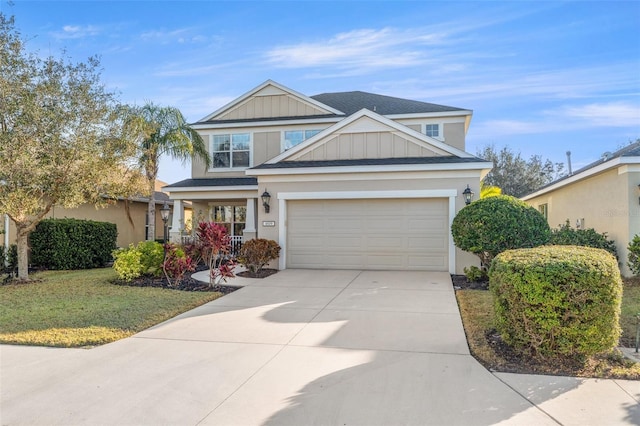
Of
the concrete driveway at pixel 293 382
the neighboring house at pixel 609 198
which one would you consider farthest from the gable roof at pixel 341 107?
the concrete driveway at pixel 293 382

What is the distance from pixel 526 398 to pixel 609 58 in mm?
11361

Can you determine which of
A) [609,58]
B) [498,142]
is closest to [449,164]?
[609,58]

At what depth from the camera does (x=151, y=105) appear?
14688mm

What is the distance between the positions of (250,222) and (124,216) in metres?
7.67

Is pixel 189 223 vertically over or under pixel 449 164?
under

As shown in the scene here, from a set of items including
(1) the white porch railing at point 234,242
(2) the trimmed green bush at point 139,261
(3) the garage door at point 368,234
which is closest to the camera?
(2) the trimmed green bush at point 139,261

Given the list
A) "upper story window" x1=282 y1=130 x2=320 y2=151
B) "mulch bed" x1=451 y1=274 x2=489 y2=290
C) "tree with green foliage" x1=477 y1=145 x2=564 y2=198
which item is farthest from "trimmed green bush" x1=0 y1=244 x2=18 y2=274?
"tree with green foliage" x1=477 y1=145 x2=564 y2=198

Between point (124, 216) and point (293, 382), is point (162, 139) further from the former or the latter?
point (293, 382)

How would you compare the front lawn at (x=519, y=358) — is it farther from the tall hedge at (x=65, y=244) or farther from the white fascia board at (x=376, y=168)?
the tall hedge at (x=65, y=244)

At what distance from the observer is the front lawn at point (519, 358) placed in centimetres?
424

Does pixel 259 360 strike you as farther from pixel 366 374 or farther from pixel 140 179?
pixel 140 179

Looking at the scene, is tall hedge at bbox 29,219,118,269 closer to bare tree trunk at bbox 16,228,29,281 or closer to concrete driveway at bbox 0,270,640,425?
bare tree trunk at bbox 16,228,29,281

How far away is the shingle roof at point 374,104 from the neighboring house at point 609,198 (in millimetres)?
5253

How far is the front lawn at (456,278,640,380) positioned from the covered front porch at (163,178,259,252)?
963 centimetres
